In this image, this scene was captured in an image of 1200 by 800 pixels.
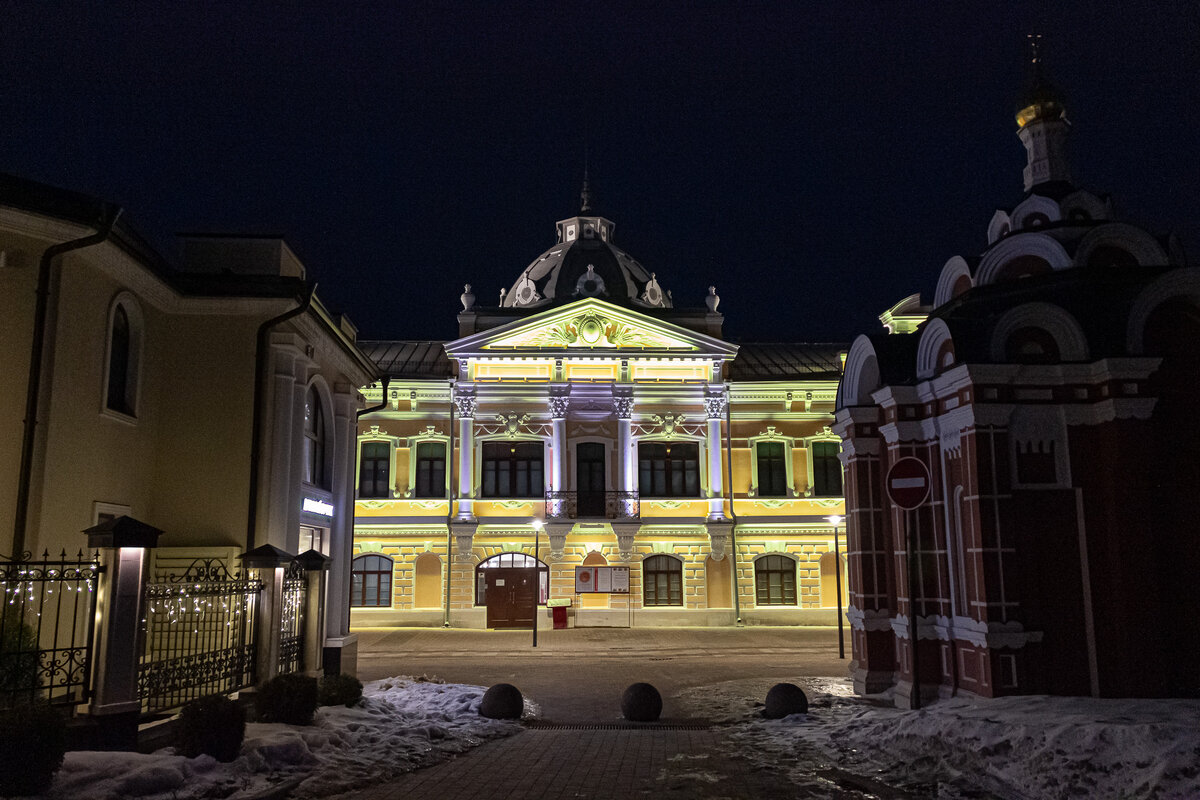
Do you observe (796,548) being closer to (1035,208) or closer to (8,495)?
(1035,208)

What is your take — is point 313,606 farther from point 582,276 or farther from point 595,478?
point 582,276

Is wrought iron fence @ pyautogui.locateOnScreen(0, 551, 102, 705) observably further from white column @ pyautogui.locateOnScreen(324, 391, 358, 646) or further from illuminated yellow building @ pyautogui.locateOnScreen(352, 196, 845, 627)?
illuminated yellow building @ pyautogui.locateOnScreen(352, 196, 845, 627)

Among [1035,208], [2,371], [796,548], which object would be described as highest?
[1035,208]

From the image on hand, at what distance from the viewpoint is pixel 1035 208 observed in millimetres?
14766

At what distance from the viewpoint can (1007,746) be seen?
8.32 meters

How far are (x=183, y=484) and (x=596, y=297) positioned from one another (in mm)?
18590

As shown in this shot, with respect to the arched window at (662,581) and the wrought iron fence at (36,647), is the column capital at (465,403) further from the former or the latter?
the wrought iron fence at (36,647)

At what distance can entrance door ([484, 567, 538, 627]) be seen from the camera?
2858 cm

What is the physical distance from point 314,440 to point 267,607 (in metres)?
4.93

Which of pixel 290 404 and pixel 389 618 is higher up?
pixel 290 404

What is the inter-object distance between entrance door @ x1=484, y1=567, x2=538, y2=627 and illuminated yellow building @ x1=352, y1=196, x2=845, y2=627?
46 millimetres

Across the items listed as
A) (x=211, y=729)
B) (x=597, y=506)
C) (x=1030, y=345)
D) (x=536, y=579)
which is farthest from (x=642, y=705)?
(x=597, y=506)

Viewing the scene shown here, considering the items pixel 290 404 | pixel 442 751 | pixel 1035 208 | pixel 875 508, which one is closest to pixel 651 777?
pixel 442 751

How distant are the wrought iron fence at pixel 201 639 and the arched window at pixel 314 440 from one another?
11.4 ft
